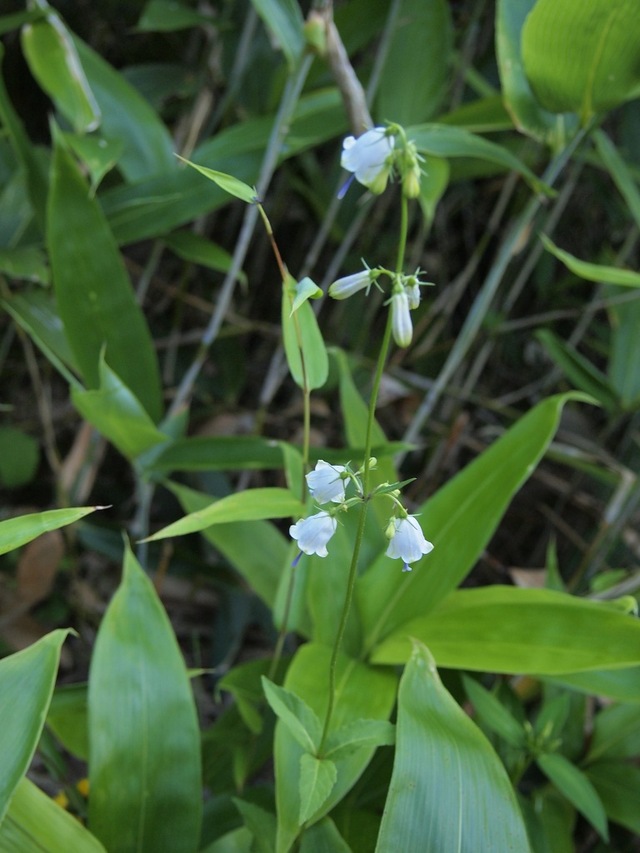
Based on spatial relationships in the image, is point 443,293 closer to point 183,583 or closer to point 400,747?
point 183,583

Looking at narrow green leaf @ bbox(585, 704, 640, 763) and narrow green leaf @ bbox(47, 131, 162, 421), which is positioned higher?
narrow green leaf @ bbox(47, 131, 162, 421)

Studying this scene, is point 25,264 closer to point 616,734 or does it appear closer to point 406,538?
point 406,538

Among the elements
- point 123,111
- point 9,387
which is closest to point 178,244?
point 123,111

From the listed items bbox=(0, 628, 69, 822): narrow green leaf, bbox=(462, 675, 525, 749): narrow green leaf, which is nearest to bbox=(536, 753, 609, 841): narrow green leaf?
bbox=(462, 675, 525, 749): narrow green leaf

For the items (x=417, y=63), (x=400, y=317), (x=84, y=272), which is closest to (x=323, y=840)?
(x=400, y=317)

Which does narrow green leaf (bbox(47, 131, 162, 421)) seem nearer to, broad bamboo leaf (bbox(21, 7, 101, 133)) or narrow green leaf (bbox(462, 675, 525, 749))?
broad bamboo leaf (bbox(21, 7, 101, 133))
